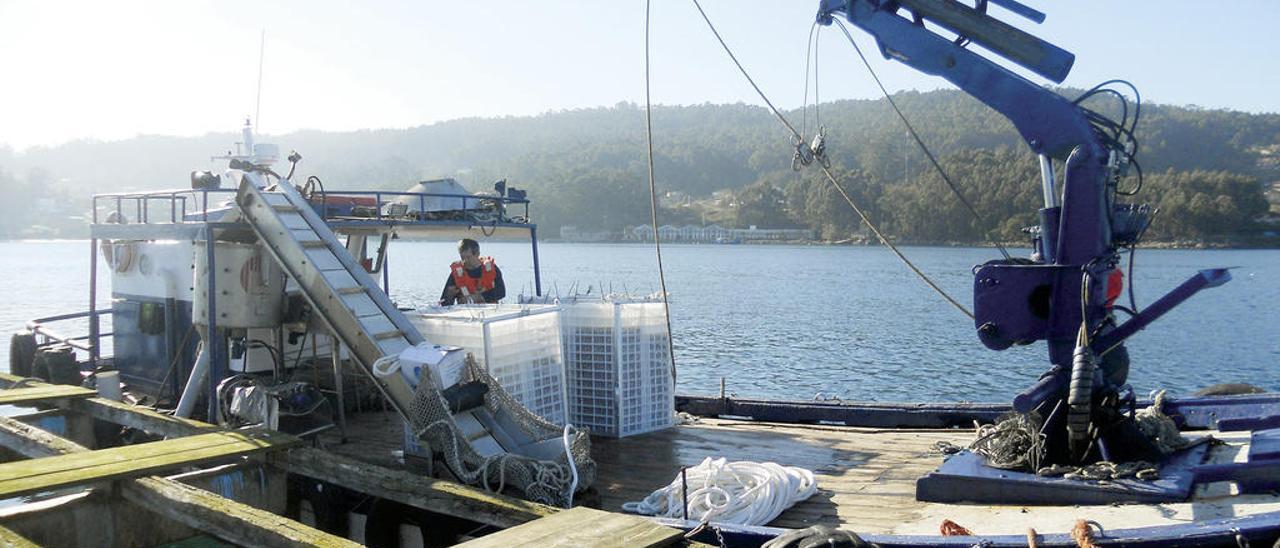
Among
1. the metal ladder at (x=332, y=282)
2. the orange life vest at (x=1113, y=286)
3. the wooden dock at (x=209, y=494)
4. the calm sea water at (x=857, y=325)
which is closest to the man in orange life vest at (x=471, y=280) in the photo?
the calm sea water at (x=857, y=325)

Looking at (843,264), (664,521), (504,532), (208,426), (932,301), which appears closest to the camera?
(504,532)

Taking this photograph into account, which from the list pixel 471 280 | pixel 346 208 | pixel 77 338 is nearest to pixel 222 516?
pixel 471 280

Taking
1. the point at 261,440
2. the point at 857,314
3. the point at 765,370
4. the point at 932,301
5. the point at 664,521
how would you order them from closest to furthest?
the point at 664,521, the point at 261,440, the point at 765,370, the point at 857,314, the point at 932,301

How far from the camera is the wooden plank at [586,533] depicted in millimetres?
4812

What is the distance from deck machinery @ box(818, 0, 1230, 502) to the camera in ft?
20.4

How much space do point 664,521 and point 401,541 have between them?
2.38 metres

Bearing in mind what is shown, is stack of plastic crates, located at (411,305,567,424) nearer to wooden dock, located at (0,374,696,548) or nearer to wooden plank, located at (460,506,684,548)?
wooden dock, located at (0,374,696,548)

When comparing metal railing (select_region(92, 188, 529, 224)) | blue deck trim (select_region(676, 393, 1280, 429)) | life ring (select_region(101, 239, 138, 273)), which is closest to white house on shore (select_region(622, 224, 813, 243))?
life ring (select_region(101, 239, 138, 273))

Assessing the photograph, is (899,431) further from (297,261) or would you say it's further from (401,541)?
(297,261)

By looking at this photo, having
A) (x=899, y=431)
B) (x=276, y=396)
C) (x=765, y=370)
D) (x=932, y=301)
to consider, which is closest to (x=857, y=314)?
(x=932, y=301)

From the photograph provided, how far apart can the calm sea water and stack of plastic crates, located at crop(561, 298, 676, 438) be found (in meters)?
0.84

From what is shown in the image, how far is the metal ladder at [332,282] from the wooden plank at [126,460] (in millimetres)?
938

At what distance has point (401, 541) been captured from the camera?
6957mm

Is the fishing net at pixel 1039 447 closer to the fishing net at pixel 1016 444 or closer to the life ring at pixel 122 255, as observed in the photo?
the fishing net at pixel 1016 444
